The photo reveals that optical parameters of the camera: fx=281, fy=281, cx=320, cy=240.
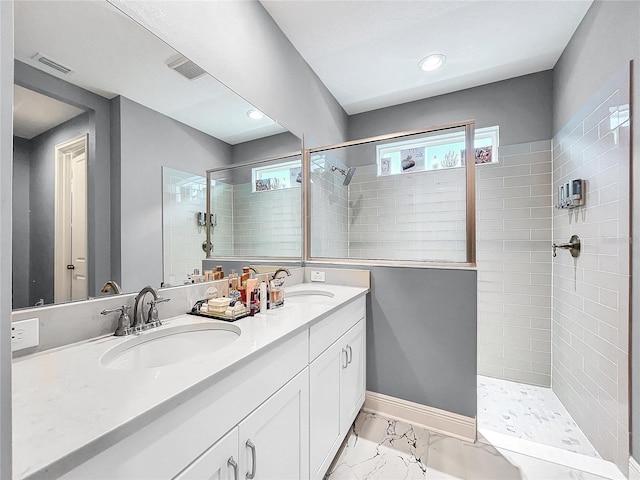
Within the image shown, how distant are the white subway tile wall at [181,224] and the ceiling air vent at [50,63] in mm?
408

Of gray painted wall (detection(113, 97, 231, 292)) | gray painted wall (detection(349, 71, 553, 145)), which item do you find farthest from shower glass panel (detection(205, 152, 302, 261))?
gray painted wall (detection(349, 71, 553, 145))

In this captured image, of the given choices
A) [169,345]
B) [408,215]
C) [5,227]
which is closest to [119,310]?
[169,345]

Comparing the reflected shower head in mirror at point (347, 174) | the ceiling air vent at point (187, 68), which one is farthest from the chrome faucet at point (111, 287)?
the reflected shower head in mirror at point (347, 174)

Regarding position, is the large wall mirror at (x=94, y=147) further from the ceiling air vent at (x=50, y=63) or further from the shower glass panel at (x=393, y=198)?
the shower glass panel at (x=393, y=198)

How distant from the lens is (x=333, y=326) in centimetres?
138

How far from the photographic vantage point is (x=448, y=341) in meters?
1.73

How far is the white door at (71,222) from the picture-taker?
83 cm

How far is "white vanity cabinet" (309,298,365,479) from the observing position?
118 cm

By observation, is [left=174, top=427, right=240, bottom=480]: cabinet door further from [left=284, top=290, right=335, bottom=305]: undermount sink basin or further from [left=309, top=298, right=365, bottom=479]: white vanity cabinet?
[left=284, top=290, right=335, bottom=305]: undermount sink basin

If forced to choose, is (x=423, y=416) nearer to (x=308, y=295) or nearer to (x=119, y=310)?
(x=308, y=295)

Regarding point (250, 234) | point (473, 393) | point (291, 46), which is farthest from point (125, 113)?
point (473, 393)

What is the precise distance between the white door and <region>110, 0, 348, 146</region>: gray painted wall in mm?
602

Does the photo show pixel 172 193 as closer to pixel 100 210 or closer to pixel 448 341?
pixel 100 210

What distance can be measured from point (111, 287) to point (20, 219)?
329 millimetres
